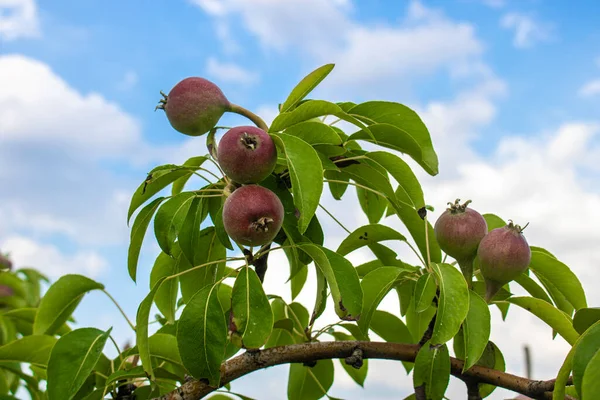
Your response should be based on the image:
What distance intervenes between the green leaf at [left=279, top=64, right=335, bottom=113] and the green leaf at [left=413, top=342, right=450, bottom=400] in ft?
2.09

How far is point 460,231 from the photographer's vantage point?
155 cm

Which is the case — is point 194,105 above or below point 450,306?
above

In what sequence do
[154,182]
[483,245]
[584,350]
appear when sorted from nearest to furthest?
[584,350], [483,245], [154,182]

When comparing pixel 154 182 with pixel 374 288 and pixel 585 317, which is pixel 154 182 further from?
pixel 585 317

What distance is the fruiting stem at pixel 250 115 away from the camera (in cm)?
163

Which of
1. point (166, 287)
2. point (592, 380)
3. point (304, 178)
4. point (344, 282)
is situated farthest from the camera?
point (166, 287)

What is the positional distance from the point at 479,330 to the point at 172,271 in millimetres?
845

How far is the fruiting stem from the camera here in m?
1.63

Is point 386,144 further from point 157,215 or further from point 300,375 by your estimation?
point 300,375

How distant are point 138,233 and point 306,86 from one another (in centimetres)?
57

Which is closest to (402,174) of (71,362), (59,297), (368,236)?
(368,236)

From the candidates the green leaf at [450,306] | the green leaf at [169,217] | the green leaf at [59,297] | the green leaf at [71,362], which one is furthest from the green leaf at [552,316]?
the green leaf at [59,297]

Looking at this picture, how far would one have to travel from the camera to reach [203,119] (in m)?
1.55

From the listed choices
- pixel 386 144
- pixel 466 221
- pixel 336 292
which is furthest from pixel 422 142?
pixel 336 292
